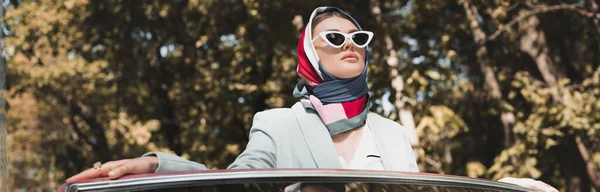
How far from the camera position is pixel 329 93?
3170 millimetres

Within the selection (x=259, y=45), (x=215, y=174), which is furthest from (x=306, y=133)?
(x=259, y=45)

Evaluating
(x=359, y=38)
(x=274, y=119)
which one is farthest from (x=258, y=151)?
(x=359, y=38)

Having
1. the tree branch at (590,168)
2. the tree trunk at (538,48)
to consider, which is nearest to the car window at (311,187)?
the tree branch at (590,168)

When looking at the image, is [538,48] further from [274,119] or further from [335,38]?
[274,119]

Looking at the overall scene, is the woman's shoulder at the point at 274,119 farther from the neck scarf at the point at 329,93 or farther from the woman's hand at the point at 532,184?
the woman's hand at the point at 532,184

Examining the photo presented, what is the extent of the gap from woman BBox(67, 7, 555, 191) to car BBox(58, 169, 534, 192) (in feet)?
0.64

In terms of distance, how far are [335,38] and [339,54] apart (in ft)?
0.21

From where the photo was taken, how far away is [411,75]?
34.0 ft

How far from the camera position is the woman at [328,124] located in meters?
2.80

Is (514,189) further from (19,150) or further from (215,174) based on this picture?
(19,150)

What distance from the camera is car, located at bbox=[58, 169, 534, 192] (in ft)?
7.01

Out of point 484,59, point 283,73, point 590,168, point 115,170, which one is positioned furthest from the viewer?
point 283,73

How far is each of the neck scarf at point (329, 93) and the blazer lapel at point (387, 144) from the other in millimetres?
49

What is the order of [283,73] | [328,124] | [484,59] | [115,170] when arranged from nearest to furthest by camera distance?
1. [115,170]
2. [328,124]
3. [484,59]
4. [283,73]
